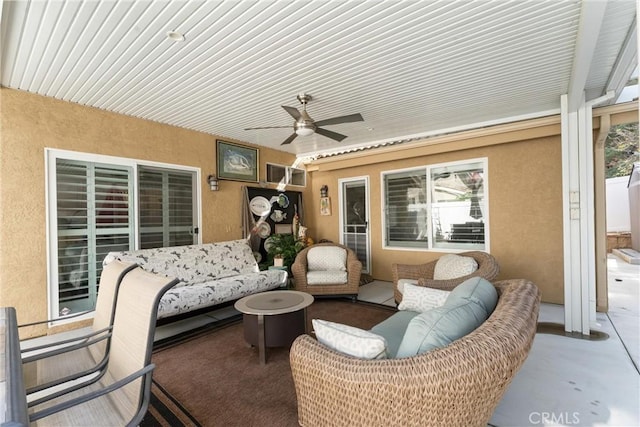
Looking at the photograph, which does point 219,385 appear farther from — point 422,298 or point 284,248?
point 284,248

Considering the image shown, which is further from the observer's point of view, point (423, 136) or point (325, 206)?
point (325, 206)

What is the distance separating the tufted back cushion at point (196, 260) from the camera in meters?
3.46

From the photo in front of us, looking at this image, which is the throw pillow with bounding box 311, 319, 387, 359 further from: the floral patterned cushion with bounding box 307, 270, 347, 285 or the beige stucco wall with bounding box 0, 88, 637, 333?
the beige stucco wall with bounding box 0, 88, 637, 333

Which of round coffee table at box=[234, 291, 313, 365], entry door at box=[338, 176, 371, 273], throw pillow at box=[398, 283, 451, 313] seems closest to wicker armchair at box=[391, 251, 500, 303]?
throw pillow at box=[398, 283, 451, 313]

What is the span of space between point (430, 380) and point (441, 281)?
75.4 inches

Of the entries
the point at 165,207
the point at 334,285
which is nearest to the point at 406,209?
the point at 334,285

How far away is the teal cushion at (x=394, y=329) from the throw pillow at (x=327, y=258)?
7.10 ft

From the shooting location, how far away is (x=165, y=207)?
14.1ft

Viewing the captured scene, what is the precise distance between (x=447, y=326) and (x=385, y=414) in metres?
0.47

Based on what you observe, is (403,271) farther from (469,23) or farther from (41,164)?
(41,164)

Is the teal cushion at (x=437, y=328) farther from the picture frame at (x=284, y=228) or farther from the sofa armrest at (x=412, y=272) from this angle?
the picture frame at (x=284, y=228)

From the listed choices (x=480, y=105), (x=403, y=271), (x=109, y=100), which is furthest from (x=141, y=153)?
(x=480, y=105)

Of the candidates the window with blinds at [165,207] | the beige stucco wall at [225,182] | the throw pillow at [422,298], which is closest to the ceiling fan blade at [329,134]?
the beige stucco wall at [225,182]

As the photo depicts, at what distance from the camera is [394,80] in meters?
2.99
